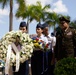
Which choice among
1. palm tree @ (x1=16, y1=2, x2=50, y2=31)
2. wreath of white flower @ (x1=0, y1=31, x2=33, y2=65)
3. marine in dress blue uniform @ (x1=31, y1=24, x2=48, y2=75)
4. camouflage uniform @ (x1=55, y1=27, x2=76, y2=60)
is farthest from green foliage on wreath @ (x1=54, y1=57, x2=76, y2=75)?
palm tree @ (x1=16, y1=2, x2=50, y2=31)

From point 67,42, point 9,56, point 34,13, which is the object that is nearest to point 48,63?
point 67,42

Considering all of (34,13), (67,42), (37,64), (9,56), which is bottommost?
(37,64)

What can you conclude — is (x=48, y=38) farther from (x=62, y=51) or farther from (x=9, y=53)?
(x=9, y=53)

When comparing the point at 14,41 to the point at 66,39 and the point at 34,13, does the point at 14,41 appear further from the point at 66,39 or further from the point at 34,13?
the point at 34,13

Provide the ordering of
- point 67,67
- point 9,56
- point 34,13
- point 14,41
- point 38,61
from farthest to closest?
point 34,13 → point 38,61 → point 14,41 → point 9,56 → point 67,67

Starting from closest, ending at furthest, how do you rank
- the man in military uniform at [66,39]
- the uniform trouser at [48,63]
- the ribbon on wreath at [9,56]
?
the ribbon on wreath at [9,56], the man in military uniform at [66,39], the uniform trouser at [48,63]

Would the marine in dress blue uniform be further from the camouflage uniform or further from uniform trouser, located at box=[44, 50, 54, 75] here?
the camouflage uniform

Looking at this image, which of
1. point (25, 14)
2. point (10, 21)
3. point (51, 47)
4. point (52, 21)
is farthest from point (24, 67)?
point (52, 21)

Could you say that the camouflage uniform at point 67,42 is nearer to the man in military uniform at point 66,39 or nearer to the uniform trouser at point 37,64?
the man in military uniform at point 66,39

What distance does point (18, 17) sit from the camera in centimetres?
3894

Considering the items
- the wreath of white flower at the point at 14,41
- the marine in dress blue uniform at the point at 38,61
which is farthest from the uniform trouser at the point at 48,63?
the wreath of white flower at the point at 14,41


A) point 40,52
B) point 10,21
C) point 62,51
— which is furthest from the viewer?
point 10,21

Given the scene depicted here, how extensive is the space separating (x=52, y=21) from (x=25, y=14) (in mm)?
6898

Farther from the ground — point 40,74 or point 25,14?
point 25,14
